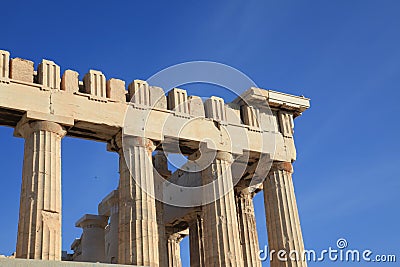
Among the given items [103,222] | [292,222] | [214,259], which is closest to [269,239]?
[292,222]

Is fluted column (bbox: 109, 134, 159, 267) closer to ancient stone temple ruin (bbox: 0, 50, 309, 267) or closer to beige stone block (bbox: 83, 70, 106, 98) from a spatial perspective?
ancient stone temple ruin (bbox: 0, 50, 309, 267)

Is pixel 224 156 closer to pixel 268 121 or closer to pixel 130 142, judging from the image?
pixel 268 121

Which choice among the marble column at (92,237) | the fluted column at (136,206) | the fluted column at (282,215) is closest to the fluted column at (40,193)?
the fluted column at (136,206)

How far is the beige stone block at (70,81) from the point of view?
1004 inches

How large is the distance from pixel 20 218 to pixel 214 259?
26.9 ft

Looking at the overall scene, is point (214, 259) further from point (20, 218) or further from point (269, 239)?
point (20, 218)

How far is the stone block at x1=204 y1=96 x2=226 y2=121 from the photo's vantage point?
2884cm

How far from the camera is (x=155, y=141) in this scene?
88.3ft

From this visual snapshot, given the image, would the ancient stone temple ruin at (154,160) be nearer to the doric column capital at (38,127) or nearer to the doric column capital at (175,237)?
the doric column capital at (38,127)

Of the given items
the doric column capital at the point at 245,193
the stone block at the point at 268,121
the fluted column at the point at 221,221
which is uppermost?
the stone block at the point at 268,121

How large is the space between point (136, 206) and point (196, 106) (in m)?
6.18

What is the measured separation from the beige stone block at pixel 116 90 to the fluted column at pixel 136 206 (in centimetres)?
165

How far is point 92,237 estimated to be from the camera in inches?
1302

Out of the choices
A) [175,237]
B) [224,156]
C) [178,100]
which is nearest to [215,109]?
[178,100]
